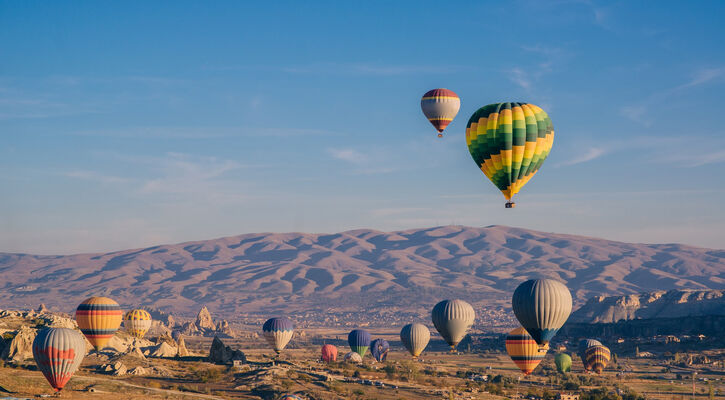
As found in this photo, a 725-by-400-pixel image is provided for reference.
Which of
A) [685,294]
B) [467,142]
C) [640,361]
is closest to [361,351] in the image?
[640,361]

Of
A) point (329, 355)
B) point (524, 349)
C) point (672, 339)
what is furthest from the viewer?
point (672, 339)

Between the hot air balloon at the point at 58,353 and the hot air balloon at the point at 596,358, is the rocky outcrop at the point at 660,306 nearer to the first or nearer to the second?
the hot air balloon at the point at 596,358

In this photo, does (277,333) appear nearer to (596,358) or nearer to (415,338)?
(415,338)

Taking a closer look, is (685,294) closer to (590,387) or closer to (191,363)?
(590,387)

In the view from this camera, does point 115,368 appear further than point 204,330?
No

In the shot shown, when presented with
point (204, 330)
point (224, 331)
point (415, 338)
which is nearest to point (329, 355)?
point (415, 338)

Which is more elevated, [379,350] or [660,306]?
[660,306]

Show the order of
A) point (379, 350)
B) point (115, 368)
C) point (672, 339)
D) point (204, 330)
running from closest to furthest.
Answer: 1. point (115, 368)
2. point (379, 350)
3. point (672, 339)
4. point (204, 330)
